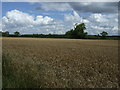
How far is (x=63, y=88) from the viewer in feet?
15.3

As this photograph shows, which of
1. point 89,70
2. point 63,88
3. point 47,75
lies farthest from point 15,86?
point 89,70

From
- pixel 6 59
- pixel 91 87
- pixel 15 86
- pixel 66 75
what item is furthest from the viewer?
pixel 6 59

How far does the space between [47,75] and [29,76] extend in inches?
27.5

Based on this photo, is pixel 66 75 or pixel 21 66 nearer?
pixel 66 75

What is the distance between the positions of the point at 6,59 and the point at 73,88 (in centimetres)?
449

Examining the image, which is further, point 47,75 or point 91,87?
point 47,75

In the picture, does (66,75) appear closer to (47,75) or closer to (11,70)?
(47,75)

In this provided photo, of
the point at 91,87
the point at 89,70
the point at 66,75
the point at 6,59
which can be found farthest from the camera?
the point at 6,59

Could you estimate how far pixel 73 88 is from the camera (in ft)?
15.4

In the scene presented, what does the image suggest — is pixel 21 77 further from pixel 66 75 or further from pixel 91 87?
pixel 91 87

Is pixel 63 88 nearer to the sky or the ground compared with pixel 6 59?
nearer to the ground

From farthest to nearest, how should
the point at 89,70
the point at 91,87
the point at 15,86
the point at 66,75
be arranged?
the point at 89,70 < the point at 66,75 < the point at 15,86 < the point at 91,87

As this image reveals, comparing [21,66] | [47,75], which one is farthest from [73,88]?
[21,66]

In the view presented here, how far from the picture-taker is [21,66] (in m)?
6.71
